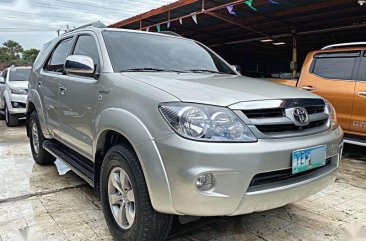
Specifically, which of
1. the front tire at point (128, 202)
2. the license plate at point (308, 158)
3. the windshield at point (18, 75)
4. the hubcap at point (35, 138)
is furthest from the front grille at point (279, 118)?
the windshield at point (18, 75)

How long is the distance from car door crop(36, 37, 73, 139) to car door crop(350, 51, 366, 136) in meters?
4.01

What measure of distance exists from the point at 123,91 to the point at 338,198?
251cm

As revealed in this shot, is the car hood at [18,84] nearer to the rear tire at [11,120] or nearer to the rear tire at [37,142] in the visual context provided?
the rear tire at [11,120]

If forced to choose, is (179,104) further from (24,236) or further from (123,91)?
(24,236)

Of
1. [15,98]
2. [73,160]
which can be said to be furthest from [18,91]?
[73,160]

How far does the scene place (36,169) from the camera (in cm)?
470

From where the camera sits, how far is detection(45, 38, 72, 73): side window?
159 inches

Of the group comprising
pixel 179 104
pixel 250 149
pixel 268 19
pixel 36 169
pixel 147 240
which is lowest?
pixel 36 169

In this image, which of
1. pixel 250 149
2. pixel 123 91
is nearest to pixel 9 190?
pixel 123 91

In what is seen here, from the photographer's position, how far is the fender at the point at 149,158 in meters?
2.08

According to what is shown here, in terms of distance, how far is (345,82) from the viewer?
17.2ft

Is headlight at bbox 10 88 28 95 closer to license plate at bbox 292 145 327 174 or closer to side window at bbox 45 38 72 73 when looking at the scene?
side window at bbox 45 38 72 73

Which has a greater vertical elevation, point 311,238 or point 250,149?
point 250,149

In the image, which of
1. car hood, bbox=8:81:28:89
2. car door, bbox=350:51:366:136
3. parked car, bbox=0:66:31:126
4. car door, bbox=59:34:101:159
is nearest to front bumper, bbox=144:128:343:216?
car door, bbox=59:34:101:159
